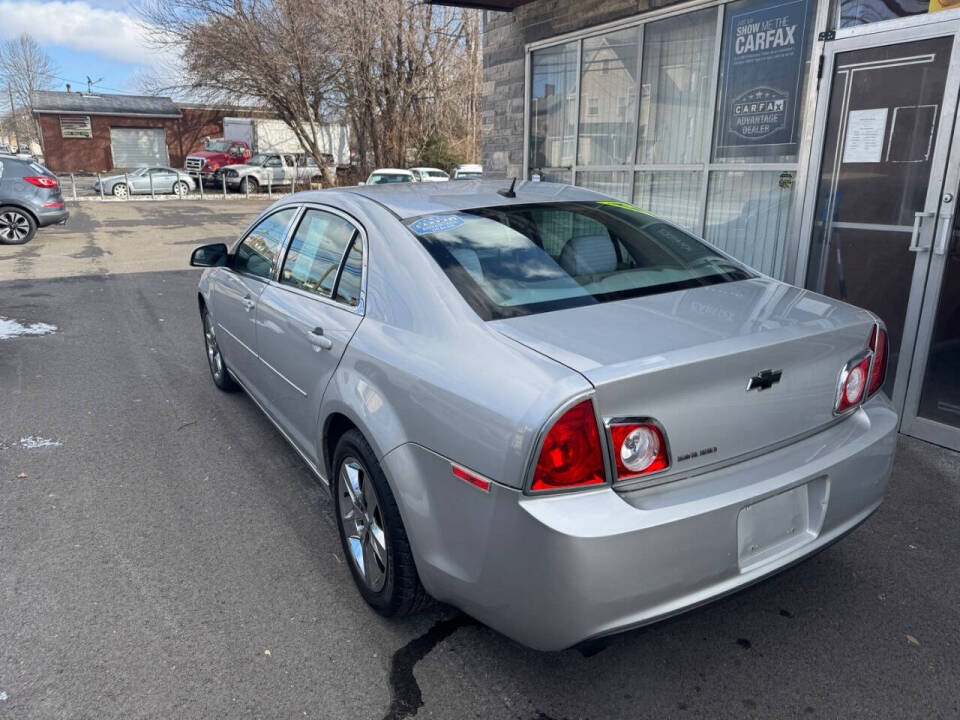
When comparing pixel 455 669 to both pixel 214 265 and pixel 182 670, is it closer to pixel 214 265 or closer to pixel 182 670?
pixel 182 670

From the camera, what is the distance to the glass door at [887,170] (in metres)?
4.20

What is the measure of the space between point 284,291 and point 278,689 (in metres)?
1.89

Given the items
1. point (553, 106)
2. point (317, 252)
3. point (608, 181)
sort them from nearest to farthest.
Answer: point (317, 252) → point (608, 181) → point (553, 106)

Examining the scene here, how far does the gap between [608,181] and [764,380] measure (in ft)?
18.7

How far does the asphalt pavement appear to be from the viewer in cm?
233

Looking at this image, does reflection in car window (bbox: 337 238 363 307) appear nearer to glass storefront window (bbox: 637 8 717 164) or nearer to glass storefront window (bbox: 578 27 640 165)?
glass storefront window (bbox: 637 8 717 164)

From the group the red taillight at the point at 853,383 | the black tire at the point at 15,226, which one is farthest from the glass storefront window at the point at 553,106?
the black tire at the point at 15,226

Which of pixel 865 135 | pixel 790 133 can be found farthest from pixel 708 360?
pixel 790 133

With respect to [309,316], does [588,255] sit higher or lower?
higher

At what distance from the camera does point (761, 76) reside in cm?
562

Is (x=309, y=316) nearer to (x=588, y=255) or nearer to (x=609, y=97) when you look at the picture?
(x=588, y=255)

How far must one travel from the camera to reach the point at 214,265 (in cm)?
457

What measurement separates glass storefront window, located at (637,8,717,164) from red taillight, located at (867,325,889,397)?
402 cm

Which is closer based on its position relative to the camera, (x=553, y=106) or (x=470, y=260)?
(x=470, y=260)
